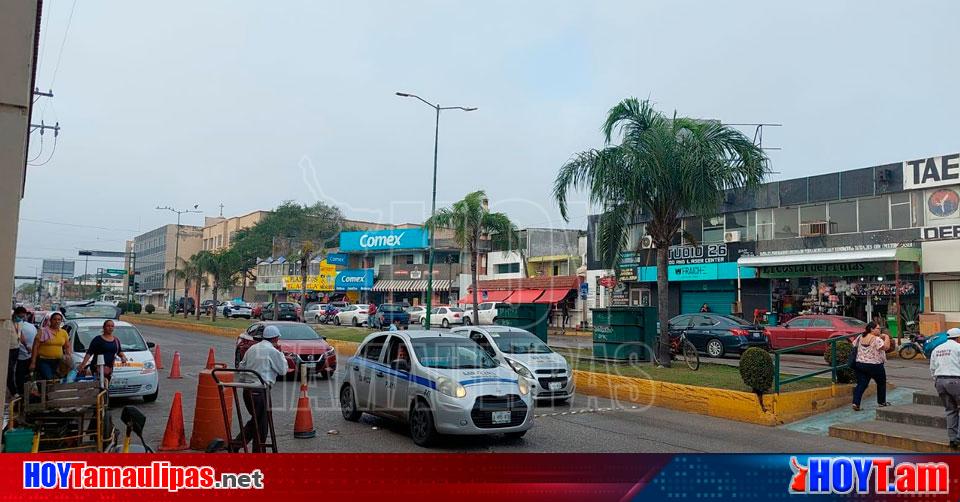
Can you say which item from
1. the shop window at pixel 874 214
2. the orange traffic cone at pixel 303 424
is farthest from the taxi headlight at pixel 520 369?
the shop window at pixel 874 214

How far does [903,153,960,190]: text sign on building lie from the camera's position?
89.5 ft

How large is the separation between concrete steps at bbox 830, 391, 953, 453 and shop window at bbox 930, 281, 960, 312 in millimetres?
18932

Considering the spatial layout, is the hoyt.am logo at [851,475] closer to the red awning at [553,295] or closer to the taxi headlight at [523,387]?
the taxi headlight at [523,387]

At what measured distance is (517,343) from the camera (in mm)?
13930

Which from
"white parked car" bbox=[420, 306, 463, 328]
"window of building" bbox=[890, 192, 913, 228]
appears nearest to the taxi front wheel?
"window of building" bbox=[890, 192, 913, 228]

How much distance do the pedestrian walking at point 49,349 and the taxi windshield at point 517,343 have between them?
25.4 ft

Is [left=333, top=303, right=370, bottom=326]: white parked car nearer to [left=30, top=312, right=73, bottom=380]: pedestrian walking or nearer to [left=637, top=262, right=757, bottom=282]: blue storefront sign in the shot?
[left=637, top=262, right=757, bottom=282]: blue storefront sign

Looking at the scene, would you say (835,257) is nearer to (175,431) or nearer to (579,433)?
(579,433)

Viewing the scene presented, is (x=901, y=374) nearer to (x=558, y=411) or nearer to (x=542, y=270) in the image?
(x=558, y=411)

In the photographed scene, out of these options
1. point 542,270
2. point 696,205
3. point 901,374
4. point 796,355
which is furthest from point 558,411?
point 542,270

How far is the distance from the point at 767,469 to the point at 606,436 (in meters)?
6.05

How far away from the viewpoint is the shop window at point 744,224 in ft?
116

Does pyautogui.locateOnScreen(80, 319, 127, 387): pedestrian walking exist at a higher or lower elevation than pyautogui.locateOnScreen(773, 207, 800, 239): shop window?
lower

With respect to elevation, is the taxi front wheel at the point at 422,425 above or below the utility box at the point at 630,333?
below
